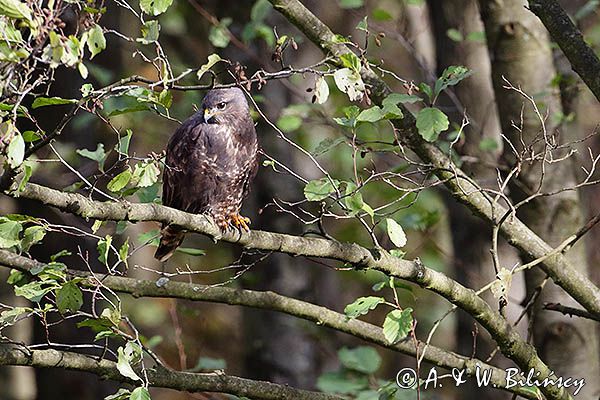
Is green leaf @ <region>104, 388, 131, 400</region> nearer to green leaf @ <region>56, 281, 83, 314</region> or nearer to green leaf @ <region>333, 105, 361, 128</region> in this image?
green leaf @ <region>56, 281, 83, 314</region>

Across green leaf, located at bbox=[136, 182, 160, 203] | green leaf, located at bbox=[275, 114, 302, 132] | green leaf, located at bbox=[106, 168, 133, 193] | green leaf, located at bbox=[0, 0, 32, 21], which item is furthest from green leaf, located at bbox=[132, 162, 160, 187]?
green leaf, located at bbox=[275, 114, 302, 132]

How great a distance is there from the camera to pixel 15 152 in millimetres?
2227

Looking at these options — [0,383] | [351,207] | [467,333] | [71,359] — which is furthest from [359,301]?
[0,383]

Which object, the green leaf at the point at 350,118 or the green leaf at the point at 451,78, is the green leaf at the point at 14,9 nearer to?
the green leaf at the point at 350,118

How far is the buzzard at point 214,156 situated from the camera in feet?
14.1

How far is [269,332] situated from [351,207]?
151 inches

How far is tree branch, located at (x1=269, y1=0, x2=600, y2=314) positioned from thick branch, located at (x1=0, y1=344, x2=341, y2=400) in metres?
0.88

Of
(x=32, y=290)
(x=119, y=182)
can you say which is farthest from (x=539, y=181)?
(x=32, y=290)

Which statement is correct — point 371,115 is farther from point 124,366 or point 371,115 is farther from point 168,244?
point 168,244

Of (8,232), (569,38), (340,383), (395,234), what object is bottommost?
(340,383)

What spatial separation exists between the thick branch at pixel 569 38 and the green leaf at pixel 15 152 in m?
1.86

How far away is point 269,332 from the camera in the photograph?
6.46 metres

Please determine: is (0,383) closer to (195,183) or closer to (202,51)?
(202,51)

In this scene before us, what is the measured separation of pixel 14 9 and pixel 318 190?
108cm
